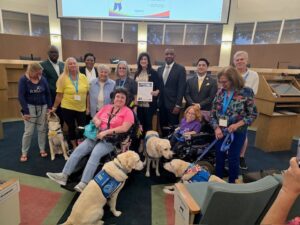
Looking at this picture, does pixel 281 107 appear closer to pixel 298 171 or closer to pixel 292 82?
pixel 292 82

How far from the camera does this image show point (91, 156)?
2.21 m

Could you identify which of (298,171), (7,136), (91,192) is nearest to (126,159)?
(91,192)

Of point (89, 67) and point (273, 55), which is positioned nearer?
point (89, 67)

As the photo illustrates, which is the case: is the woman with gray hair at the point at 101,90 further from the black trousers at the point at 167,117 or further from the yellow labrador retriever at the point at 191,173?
the yellow labrador retriever at the point at 191,173

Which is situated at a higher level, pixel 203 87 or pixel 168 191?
pixel 203 87

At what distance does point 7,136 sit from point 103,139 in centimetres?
280

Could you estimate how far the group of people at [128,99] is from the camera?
86.1 inches

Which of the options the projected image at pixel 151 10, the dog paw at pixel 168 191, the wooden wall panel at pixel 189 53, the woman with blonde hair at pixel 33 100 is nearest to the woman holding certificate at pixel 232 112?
the dog paw at pixel 168 191

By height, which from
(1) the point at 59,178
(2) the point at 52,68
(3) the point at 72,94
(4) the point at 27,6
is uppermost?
(4) the point at 27,6

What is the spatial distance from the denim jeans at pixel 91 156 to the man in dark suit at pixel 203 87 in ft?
4.82

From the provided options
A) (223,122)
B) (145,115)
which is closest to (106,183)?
(223,122)

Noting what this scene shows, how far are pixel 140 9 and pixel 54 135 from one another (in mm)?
5661

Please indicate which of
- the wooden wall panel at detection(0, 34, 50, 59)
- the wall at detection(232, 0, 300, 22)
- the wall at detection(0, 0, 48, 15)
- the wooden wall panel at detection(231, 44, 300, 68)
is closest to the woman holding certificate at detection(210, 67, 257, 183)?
the wooden wall panel at detection(231, 44, 300, 68)

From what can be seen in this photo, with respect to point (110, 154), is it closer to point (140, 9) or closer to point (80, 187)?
point (80, 187)
